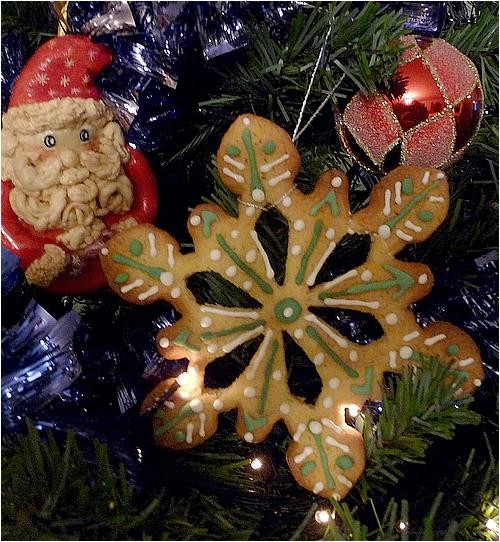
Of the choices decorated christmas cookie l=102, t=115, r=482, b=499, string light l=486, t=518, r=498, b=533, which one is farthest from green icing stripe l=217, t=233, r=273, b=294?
string light l=486, t=518, r=498, b=533

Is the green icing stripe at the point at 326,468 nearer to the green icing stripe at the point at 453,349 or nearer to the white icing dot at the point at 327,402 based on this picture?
the white icing dot at the point at 327,402

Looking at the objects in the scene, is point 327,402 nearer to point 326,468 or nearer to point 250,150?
point 326,468

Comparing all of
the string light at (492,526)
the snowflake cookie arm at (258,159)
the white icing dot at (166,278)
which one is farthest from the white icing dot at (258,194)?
the string light at (492,526)

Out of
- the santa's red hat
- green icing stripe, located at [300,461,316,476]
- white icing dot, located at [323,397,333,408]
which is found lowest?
green icing stripe, located at [300,461,316,476]

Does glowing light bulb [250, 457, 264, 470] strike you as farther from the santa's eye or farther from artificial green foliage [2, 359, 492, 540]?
the santa's eye

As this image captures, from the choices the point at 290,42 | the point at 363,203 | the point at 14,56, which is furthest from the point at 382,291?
the point at 14,56

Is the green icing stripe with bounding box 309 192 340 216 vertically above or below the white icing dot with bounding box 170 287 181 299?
above
